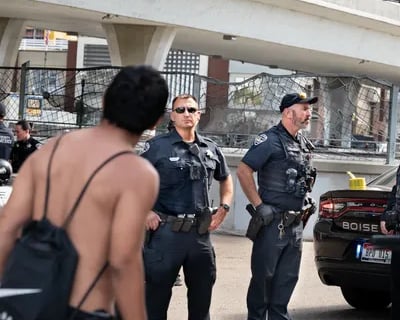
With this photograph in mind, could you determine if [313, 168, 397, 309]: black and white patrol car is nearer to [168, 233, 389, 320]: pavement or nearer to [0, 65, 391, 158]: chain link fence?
[168, 233, 389, 320]: pavement

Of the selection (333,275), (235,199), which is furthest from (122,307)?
(235,199)

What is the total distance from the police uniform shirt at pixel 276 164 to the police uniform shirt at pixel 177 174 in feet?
1.87

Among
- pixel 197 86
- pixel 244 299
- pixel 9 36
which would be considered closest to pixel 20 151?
pixel 197 86

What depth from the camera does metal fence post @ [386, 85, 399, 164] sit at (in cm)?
1334

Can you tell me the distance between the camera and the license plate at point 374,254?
7004mm

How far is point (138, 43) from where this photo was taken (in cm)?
2080

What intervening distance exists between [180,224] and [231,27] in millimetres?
15545

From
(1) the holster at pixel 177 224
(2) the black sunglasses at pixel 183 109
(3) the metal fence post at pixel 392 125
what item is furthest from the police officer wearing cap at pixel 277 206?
(3) the metal fence post at pixel 392 125

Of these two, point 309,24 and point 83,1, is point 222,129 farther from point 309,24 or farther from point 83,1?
point 309,24

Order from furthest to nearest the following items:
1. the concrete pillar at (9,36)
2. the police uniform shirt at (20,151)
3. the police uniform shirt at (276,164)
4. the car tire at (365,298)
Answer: the concrete pillar at (9,36), the police uniform shirt at (20,151), the car tire at (365,298), the police uniform shirt at (276,164)

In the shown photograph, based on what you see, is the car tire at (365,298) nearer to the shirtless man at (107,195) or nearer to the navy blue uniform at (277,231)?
the navy blue uniform at (277,231)

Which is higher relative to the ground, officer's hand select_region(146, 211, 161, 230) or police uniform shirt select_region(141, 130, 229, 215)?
police uniform shirt select_region(141, 130, 229, 215)

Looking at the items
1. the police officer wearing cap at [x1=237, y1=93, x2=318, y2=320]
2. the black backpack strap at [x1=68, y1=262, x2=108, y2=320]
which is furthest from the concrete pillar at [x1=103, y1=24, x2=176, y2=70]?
the black backpack strap at [x1=68, y1=262, x2=108, y2=320]

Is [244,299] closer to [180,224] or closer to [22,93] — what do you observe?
[180,224]
